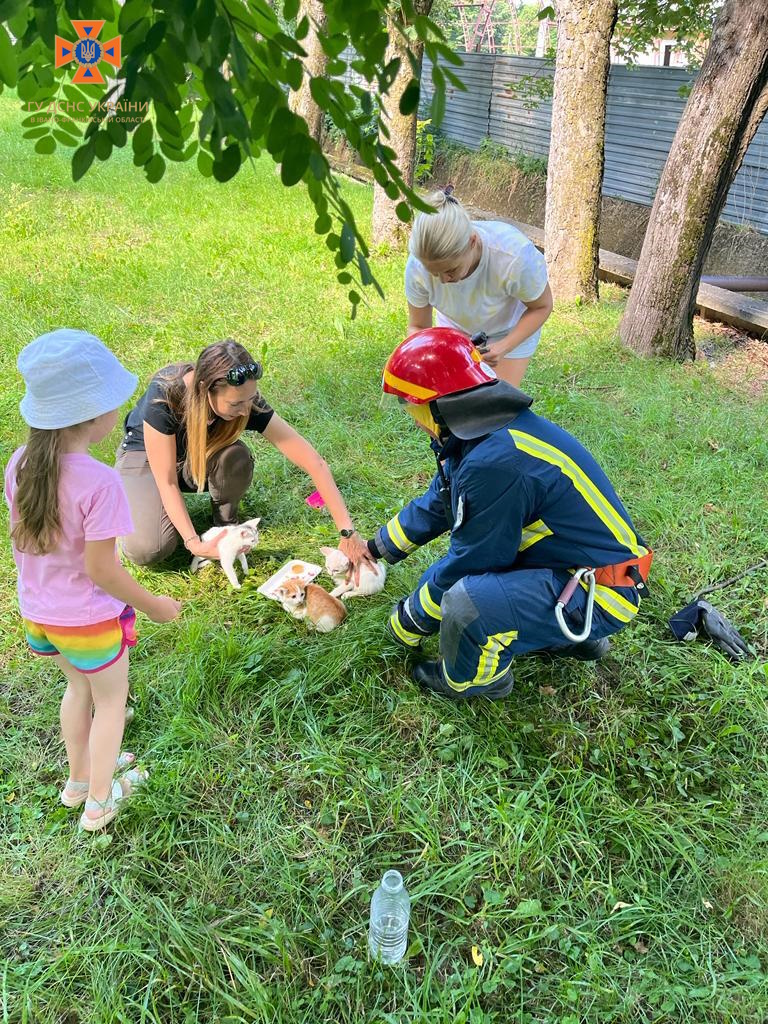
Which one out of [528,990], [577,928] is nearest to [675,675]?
[577,928]

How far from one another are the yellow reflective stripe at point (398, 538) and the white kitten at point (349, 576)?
198 millimetres

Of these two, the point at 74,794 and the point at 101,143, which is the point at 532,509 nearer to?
the point at 101,143

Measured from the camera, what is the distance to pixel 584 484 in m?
2.11

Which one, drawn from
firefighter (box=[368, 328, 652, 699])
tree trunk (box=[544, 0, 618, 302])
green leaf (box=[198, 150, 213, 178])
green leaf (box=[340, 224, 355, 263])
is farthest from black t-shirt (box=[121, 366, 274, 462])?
tree trunk (box=[544, 0, 618, 302])

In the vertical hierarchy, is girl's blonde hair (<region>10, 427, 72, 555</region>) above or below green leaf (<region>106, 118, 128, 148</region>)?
below

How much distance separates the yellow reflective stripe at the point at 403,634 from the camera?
101 inches

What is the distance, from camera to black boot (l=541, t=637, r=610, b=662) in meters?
2.52

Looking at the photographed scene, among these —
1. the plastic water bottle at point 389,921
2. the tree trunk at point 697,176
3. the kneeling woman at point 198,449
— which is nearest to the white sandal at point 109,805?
the plastic water bottle at point 389,921

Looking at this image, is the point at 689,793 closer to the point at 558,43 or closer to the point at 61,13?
the point at 61,13

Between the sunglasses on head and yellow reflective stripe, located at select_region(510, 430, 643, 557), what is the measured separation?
3.39 ft

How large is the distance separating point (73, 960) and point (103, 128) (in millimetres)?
1850

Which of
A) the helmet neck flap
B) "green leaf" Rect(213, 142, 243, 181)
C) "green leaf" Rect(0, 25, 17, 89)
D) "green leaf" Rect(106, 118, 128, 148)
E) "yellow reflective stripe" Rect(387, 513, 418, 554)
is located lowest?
"yellow reflective stripe" Rect(387, 513, 418, 554)

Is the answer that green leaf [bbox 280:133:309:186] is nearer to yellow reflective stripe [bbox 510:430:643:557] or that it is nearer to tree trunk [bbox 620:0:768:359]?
yellow reflective stripe [bbox 510:430:643:557]

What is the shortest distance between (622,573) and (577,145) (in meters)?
5.00
